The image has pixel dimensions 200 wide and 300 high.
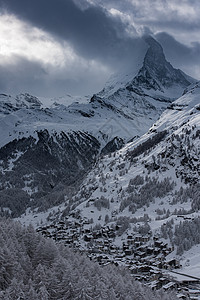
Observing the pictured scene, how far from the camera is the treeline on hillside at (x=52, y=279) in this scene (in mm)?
49031

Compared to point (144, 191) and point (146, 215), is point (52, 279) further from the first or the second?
point (144, 191)

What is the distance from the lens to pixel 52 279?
5203 centimetres

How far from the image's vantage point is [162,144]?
160 m

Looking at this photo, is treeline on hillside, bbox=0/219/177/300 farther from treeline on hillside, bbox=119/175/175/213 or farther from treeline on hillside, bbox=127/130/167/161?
treeline on hillside, bbox=127/130/167/161

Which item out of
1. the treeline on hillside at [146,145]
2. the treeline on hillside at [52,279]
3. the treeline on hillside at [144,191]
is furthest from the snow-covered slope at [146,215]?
the treeline on hillside at [52,279]

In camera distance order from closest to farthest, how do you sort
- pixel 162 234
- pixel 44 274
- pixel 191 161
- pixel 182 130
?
1. pixel 44 274
2. pixel 162 234
3. pixel 191 161
4. pixel 182 130

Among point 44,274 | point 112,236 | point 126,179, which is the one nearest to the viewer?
point 44,274

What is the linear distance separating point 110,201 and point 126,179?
1740 centimetres

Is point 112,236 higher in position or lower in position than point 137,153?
lower

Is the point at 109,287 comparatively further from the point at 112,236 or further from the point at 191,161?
the point at 191,161

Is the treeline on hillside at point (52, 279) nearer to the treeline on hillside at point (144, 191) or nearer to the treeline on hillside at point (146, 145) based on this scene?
the treeline on hillside at point (144, 191)

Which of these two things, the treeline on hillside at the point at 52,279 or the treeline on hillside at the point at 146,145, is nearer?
the treeline on hillside at the point at 52,279

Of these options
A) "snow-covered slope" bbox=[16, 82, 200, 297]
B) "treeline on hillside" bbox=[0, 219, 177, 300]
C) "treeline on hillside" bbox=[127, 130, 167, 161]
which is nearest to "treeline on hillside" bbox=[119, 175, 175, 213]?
"snow-covered slope" bbox=[16, 82, 200, 297]

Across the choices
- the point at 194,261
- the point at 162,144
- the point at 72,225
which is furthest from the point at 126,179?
the point at 194,261
